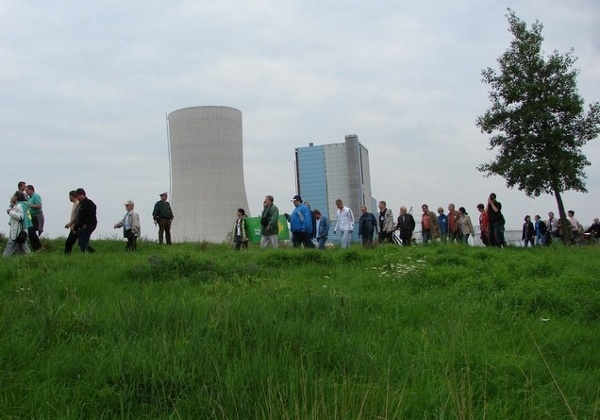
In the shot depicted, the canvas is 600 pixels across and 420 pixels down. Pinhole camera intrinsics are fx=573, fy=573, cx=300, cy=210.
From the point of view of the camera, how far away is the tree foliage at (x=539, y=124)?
1912 centimetres

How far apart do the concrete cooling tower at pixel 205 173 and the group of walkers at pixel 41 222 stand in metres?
14.0

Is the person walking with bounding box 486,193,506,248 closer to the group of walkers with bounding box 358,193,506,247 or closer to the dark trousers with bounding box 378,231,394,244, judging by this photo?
the group of walkers with bounding box 358,193,506,247

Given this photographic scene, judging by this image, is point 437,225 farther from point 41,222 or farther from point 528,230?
point 41,222

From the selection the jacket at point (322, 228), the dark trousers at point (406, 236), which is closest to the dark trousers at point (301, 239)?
the jacket at point (322, 228)

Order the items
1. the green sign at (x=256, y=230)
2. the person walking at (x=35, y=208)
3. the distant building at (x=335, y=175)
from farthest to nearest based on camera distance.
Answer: the distant building at (x=335, y=175) < the green sign at (x=256, y=230) < the person walking at (x=35, y=208)

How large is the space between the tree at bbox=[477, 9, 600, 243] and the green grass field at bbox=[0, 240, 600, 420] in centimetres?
1332

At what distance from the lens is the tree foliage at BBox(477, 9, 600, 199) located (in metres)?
19.1

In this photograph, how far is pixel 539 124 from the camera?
63.8ft

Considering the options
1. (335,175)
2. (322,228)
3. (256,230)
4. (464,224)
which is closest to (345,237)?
(322,228)

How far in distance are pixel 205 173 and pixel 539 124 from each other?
51.1ft

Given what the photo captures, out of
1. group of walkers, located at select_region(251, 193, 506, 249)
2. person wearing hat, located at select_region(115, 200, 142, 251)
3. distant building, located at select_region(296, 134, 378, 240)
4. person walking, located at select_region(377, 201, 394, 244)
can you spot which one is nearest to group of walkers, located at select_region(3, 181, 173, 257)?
person wearing hat, located at select_region(115, 200, 142, 251)

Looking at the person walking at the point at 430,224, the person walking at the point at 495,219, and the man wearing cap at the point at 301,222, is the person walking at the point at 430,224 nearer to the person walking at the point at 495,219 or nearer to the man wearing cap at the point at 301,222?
the person walking at the point at 495,219

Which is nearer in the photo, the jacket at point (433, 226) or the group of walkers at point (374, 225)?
the group of walkers at point (374, 225)

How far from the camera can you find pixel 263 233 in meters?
14.1
